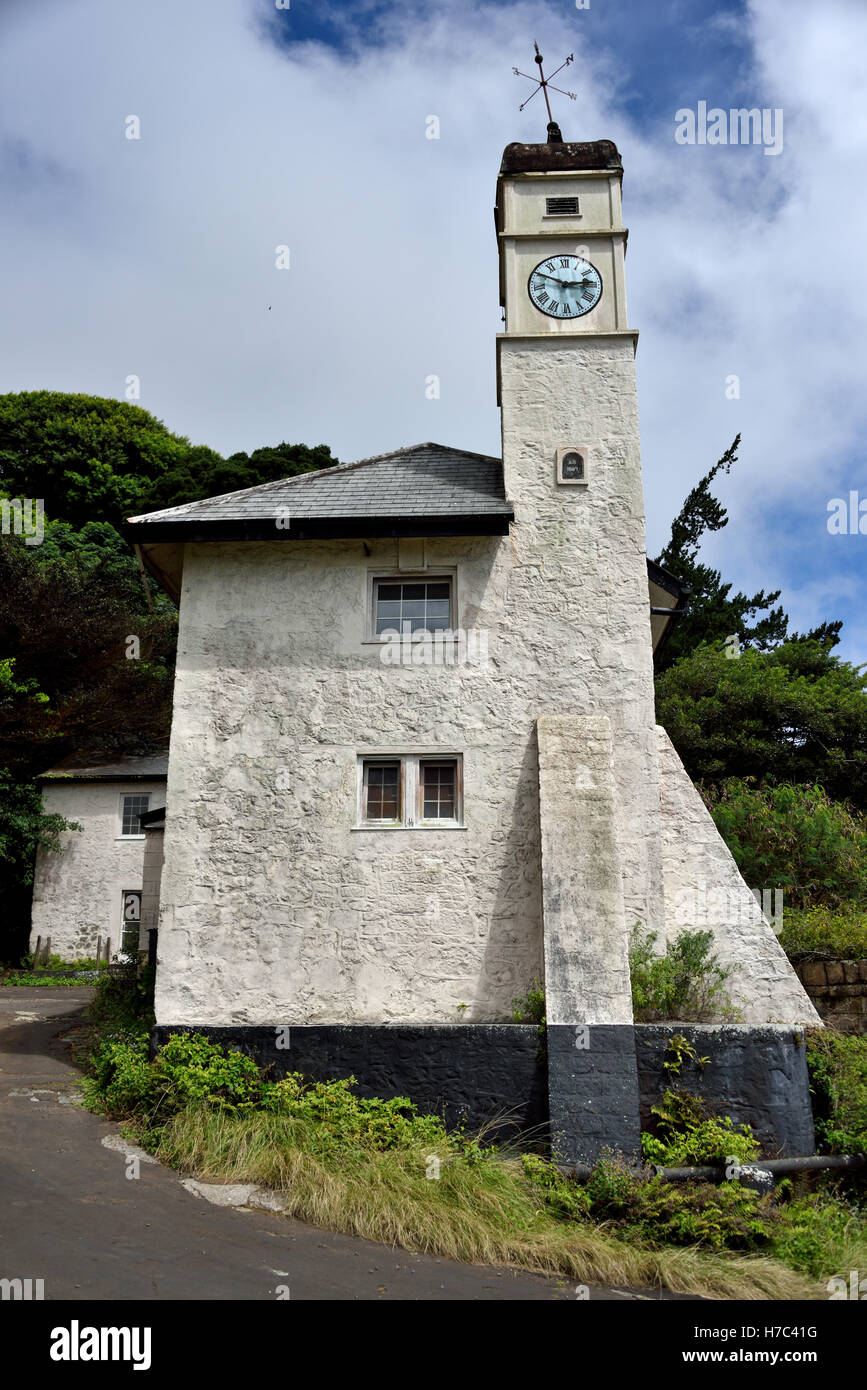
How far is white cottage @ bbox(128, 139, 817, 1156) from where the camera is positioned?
871 cm

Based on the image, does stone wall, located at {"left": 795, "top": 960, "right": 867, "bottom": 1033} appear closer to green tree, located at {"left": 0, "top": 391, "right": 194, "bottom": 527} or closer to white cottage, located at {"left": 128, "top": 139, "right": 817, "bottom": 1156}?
white cottage, located at {"left": 128, "top": 139, "right": 817, "bottom": 1156}

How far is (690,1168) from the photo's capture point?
7977mm

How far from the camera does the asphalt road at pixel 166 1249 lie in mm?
5895

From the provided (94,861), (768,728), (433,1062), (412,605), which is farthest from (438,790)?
(94,861)

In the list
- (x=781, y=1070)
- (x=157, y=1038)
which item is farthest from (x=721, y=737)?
(x=157, y=1038)

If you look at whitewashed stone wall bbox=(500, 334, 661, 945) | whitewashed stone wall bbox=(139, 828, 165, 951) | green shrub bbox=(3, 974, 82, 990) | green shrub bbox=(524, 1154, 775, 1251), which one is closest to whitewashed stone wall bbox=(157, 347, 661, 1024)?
whitewashed stone wall bbox=(500, 334, 661, 945)

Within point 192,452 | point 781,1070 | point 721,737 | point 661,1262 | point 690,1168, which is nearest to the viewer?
point 661,1262

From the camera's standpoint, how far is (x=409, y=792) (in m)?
9.95

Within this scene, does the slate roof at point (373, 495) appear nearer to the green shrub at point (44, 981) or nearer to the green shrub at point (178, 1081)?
the green shrub at point (178, 1081)

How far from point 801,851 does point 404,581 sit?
7.38m

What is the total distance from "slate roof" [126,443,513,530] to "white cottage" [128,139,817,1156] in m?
0.05

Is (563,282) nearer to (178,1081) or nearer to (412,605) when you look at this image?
(412,605)
